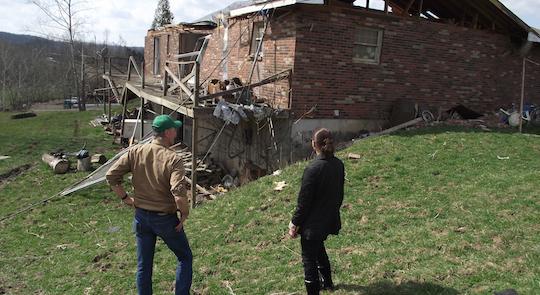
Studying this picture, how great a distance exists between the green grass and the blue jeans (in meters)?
0.87

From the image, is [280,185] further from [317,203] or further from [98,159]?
[98,159]

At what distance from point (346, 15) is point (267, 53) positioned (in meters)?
2.10

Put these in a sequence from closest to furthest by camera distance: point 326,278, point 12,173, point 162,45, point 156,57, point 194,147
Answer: point 326,278
point 194,147
point 12,173
point 162,45
point 156,57

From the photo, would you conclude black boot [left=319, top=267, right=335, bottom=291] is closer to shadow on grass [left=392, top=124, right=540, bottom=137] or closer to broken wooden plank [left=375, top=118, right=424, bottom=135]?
shadow on grass [left=392, top=124, right=540, bottom=137]

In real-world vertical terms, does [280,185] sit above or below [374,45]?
below

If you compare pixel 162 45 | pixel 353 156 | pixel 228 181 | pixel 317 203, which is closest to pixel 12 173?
pixel 228 181

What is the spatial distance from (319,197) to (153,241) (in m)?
1.62

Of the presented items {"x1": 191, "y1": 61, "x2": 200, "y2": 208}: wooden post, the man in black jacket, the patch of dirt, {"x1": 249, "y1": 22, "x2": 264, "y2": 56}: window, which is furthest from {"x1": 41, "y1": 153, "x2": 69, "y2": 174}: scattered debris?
the man in black jacket

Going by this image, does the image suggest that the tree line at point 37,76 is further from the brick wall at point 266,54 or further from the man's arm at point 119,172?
the man's arm at point 119,172

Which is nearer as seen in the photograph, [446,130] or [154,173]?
[154,173]

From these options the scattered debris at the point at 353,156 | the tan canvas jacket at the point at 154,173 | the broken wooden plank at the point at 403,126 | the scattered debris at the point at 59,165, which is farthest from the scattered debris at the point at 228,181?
the tan canvas jacket at the point at 154,173

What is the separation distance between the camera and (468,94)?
1327 cm

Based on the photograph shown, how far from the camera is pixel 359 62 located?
11.5 metres

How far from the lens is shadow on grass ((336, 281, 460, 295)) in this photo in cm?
431
